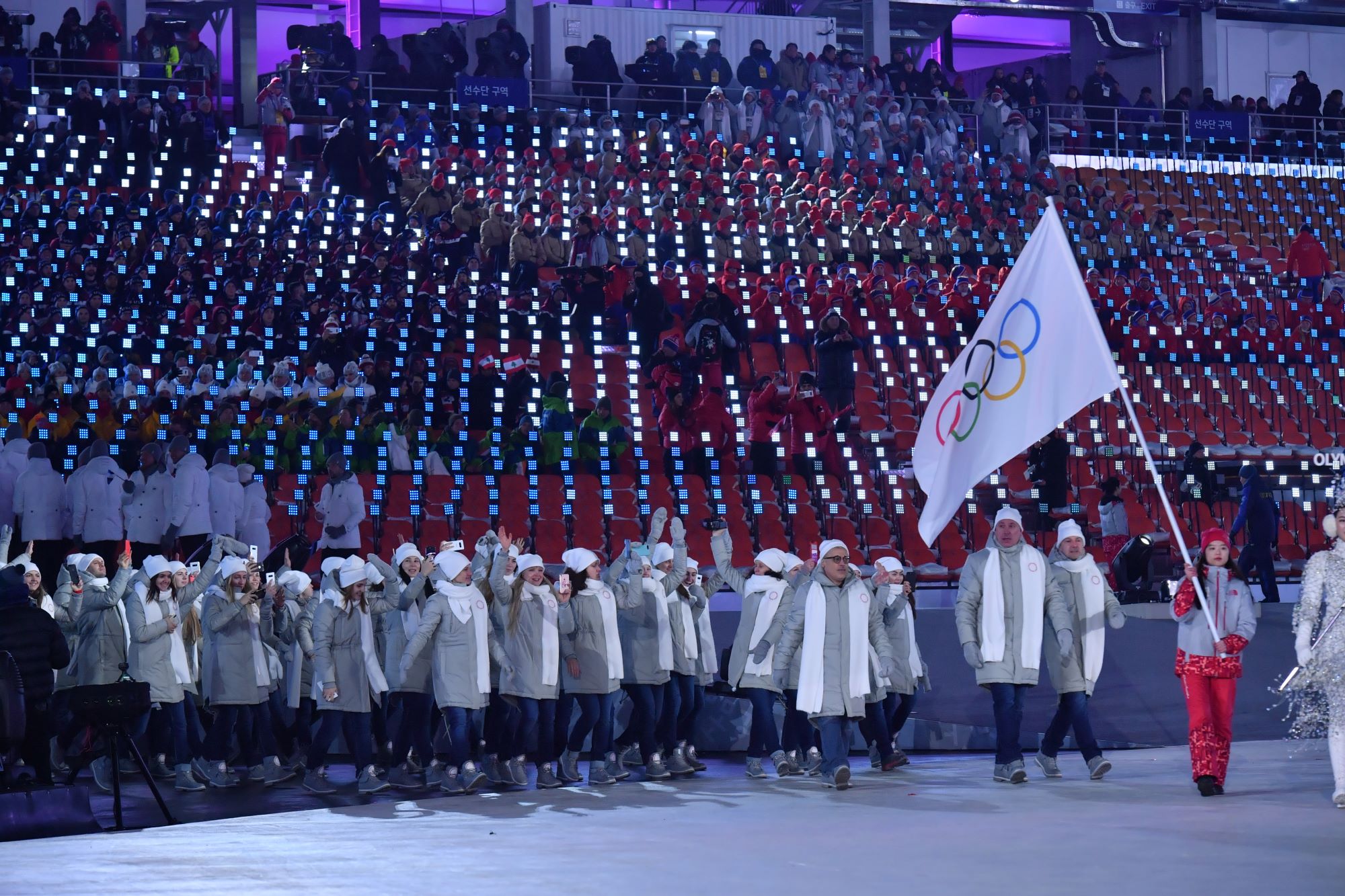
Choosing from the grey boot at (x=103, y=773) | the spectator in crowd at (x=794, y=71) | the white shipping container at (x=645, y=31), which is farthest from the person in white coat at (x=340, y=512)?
the white shipping container at (x=645, y=31)

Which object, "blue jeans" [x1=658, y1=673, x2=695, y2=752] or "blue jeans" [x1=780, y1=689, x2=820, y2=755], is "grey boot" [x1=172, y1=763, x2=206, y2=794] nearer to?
"blue jeans" [x1=658, y1=673, x2=695, y2=752]

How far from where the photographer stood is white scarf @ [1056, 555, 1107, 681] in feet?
38.9

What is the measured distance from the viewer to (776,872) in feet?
26.9

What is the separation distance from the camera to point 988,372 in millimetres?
11508

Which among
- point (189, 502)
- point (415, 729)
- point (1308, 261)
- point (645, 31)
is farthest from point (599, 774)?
point (645, 31)

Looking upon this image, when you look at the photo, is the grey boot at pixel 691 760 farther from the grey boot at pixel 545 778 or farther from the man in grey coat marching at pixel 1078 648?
the man in grey coat marching at pixel 1078 648

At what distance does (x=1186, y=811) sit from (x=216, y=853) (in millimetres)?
4714

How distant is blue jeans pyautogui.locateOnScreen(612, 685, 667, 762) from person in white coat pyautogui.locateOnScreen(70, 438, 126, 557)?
5493 millimetres

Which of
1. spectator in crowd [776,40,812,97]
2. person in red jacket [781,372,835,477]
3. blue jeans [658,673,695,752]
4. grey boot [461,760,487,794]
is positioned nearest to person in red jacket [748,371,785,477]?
person in red jacket [781,372,835,477]

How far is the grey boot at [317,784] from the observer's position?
12.5 meters

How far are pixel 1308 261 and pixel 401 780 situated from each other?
60.0 ft

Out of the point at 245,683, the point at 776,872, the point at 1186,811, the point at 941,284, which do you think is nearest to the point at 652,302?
the point at 941,284

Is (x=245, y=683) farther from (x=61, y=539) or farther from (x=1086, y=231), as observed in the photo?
(x=1086, y=231)

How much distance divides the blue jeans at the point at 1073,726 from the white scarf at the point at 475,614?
3.35m
